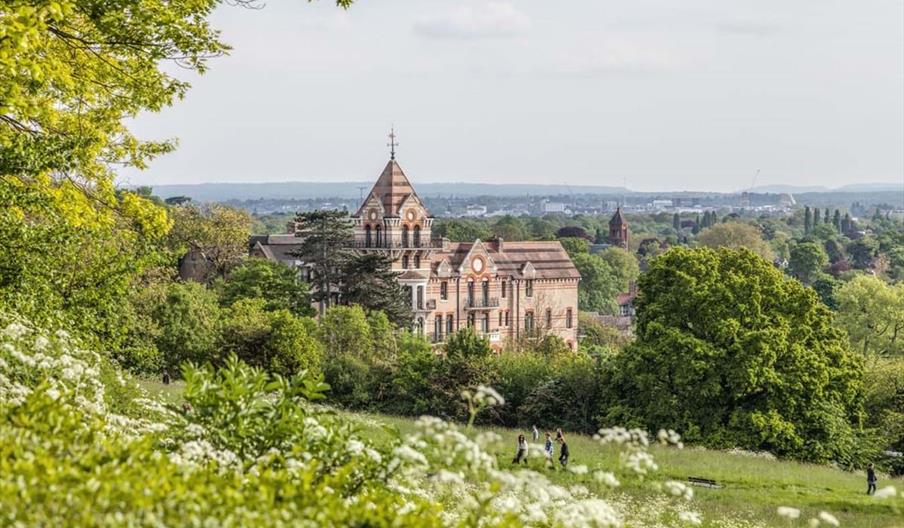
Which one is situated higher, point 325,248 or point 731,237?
point 325,248

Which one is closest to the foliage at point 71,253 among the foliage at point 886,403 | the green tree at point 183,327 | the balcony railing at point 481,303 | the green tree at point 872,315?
the green tree at point 183,327

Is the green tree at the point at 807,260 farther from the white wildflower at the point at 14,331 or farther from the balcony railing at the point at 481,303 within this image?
the white wildflower at the point at 14,331

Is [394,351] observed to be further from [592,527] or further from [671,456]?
[592,527]

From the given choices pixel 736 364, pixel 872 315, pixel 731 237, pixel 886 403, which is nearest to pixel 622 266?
pixel 731 237

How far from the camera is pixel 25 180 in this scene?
21.7m

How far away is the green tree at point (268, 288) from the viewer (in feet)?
197

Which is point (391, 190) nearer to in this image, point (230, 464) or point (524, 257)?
point (524, 257)

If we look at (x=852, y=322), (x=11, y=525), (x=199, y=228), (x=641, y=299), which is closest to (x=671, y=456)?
(x=641, y=299)

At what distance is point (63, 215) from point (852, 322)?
4961 cm

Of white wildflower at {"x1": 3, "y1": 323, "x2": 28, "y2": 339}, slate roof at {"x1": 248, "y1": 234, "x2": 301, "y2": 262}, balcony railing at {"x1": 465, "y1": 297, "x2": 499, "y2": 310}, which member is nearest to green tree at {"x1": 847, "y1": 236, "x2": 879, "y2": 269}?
slate roof at {"x1": 248, "y1": 234, "x2": 301, "y2": 262}

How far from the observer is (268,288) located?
6075 centimetres

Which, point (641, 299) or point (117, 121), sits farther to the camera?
point (641, 299)

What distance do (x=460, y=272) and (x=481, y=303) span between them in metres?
2.65

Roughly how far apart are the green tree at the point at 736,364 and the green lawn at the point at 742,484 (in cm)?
246
